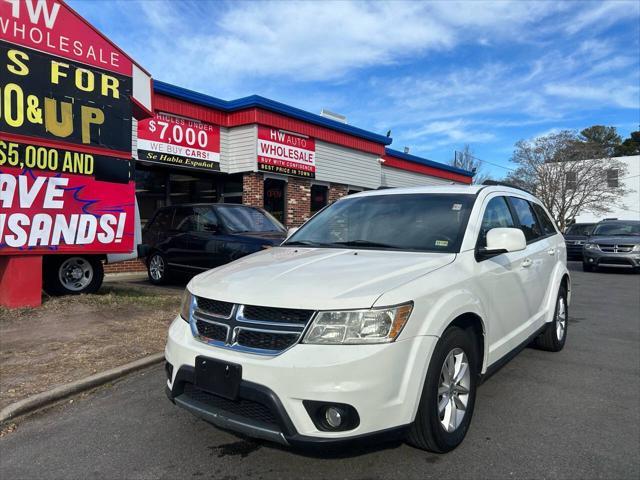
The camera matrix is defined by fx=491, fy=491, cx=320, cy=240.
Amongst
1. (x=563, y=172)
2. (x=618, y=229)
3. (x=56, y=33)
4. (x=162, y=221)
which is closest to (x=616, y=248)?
(x=618, y=229)

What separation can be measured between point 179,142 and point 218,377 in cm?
1063

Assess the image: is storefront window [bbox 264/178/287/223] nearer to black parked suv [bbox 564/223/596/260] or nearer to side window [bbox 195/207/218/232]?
side window [bbox 195/207/218/232]

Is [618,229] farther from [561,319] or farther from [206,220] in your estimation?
[206,220]

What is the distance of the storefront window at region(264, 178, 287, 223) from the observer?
1459 centimetres

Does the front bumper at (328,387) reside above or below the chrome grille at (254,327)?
below

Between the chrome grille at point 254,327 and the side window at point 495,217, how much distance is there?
1.67m

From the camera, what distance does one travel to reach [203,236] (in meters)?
9.29

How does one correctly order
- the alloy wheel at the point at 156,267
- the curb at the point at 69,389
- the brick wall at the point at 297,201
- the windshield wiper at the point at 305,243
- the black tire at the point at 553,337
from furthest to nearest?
the brick wall at the point at 297,201 → the alloy wheel at the point at 156,267 → the black tire at the point at 553,337 → the windshield wiper at the point at 305,243 → the curb at the point at 69,389

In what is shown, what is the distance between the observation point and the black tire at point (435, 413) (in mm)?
2684

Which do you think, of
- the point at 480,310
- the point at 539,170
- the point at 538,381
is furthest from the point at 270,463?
the point at 539,170

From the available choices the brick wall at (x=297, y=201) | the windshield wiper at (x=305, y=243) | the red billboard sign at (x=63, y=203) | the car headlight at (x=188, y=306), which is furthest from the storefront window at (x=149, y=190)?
the car headlight at (x=188, y=306)

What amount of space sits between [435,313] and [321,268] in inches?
29.2

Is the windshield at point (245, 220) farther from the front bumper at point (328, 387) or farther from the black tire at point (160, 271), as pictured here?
the front bumper at point (328, 387)

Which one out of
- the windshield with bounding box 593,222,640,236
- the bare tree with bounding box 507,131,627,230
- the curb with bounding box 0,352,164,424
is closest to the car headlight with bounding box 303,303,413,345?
the curb with bounding box 0,352,164,424
